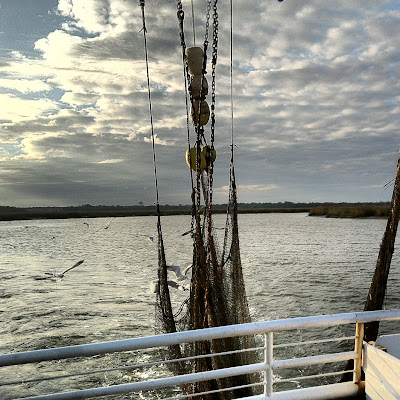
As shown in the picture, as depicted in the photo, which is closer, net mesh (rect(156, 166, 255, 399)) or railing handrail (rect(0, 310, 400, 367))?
railing handrail (rect(0, 310, 400, 367))

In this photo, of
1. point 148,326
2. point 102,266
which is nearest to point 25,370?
point 148,326

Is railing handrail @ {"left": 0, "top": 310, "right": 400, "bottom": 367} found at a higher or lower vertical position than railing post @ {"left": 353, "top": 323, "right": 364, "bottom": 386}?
higher

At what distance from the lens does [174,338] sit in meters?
2.43

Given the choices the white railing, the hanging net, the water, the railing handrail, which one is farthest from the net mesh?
the water

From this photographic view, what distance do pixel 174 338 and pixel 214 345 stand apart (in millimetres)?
3879

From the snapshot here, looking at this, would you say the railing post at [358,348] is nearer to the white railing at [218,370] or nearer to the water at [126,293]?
the white railing at [218,370]

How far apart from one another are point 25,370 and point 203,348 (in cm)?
816

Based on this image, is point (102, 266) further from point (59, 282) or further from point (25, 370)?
point (25, 370)

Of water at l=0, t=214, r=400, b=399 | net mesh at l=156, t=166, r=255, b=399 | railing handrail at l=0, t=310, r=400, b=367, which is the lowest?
water at l=0, t=214, r=400, b=399

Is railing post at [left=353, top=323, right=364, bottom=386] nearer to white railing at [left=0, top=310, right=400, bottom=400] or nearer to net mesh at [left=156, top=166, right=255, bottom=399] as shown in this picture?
white railing at [left=0, top=310, right=400, bottom=400]

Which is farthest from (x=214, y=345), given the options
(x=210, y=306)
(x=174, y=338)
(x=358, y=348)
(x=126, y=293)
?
(x=126, y=293)

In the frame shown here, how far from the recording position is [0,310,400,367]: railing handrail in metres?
2.21

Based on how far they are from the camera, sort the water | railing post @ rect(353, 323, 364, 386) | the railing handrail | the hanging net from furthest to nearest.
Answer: the water < the hanging net < railing post @ rect(353, 323, 364, 386) < the railing handrail

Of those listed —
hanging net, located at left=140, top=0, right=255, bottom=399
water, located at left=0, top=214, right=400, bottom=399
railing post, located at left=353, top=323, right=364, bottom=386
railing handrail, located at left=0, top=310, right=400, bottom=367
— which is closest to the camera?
railing handrail, located at left=0, top=310, right=400, bottom=367
